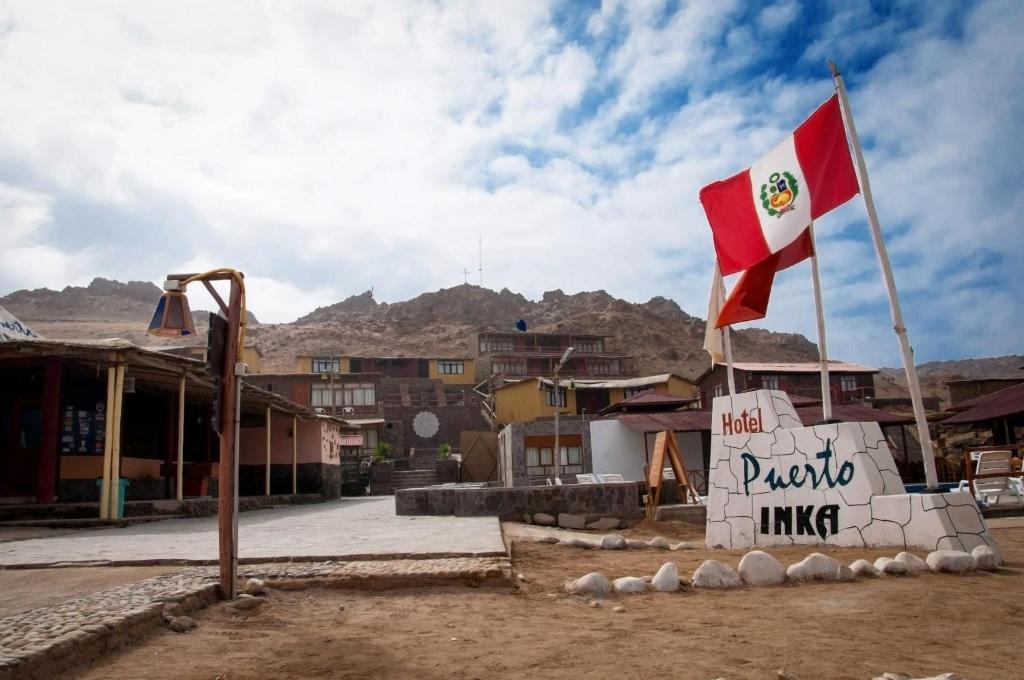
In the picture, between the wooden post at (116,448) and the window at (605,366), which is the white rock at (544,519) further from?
the window at (605,366)

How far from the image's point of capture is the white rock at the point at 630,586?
19.0 ft

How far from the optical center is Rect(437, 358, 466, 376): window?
169ft

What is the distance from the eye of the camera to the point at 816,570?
6.05m

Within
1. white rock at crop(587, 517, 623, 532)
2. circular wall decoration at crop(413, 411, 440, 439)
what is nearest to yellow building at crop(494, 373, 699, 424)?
circular wall decoration at crop(413, 411, 440, 439)

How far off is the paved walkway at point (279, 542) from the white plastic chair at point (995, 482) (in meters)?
8.41

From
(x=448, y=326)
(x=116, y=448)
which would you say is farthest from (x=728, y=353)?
(x=448, y=326)

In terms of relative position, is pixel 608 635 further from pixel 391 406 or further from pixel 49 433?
pixel 391 406

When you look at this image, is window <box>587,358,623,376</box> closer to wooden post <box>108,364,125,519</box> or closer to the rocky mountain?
the rocky mountain

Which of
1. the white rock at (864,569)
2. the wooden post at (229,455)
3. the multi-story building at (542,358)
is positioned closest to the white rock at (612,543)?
the white rock at (864,569)

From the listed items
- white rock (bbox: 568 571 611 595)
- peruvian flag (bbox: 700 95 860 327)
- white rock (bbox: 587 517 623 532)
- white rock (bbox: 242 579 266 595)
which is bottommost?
white rock (bbox: 587 517 623 532)

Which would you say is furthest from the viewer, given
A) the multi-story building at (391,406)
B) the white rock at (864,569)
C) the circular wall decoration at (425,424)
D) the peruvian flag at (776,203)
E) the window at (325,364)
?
the window at (325,364)

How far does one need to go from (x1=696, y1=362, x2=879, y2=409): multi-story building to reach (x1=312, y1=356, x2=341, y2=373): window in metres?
24.4

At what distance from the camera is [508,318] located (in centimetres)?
9588

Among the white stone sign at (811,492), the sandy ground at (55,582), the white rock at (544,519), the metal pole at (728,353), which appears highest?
the metal pole at (728,353)
